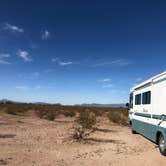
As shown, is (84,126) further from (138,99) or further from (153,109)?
(153,109)

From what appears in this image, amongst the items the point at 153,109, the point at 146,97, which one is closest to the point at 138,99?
the point at 146,97

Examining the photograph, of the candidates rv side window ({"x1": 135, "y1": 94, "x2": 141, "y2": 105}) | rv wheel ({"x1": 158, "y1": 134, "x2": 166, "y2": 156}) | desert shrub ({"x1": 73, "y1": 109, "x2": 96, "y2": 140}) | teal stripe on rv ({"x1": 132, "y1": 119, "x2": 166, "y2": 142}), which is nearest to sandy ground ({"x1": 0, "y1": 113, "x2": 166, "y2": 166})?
rv wheel ({"x1": 158, "y1": 134, "x2": 166, "y2": 156})

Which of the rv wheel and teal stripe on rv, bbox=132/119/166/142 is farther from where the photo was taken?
teal stripe on rv, bbox=132/119/166/142

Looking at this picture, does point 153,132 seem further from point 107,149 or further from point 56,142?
point 56,142

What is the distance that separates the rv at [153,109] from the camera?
9.12 m

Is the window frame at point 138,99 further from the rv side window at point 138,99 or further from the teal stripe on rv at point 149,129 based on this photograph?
the teal stripe on rv at point 149,129

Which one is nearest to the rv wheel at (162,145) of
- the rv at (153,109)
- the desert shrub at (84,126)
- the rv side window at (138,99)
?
the rv at (153,109)

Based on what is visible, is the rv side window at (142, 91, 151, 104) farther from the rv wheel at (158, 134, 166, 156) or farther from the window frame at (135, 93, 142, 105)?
the rv wheel at (158, 134, 166, 156)

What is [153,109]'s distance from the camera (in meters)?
10.3

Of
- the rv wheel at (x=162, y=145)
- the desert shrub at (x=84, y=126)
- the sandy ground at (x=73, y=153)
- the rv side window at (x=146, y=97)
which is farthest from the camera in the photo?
the desert shrub at (x=84, y=126)

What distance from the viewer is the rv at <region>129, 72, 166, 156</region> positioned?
29.9 feet

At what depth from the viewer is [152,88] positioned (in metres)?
10.7

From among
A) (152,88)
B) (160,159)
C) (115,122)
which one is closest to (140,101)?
(152,88)

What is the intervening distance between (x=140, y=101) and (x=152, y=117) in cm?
302
